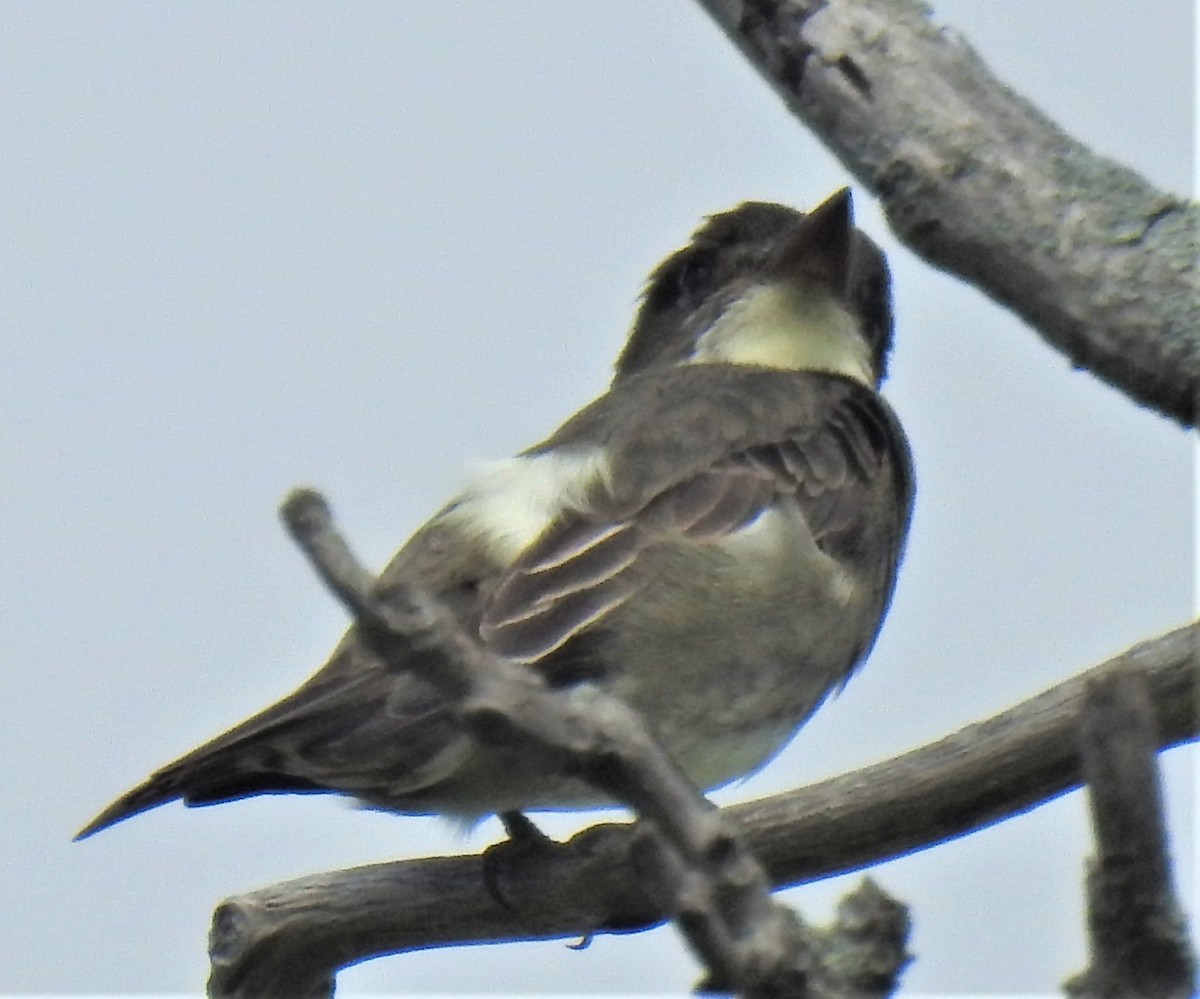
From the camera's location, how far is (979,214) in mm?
4574

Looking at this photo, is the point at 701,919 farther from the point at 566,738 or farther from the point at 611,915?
the point at 611,915

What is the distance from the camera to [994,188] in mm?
4617

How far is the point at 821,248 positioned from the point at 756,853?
2801mm

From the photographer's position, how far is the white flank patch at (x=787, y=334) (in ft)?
20.9

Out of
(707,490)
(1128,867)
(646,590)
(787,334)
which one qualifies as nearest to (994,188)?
(707,490)

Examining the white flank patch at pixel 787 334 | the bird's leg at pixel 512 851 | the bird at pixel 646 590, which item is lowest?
the bird's leg at pixel 512 851

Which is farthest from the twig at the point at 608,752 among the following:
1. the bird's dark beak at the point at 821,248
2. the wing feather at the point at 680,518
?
the bird's dark beak at the point at 821,248

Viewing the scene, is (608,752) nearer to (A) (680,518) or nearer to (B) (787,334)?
(A) (680,518)

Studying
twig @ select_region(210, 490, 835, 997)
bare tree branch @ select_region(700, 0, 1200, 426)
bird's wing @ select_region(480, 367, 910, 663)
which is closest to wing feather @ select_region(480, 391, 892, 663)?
bird's wing @ select_region(480, 367, 910, 663)

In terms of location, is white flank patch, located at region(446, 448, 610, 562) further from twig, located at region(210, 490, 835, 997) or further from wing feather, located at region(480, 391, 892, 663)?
twig, located at region(210, 490, 835, 997)

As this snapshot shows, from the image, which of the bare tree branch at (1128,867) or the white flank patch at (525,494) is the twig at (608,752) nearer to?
the bare tree branch at (1128,867)

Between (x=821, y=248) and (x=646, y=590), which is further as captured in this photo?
(x=821, y=248)

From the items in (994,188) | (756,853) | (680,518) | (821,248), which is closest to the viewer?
(756,853)

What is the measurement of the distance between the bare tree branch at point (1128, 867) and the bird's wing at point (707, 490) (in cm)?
219
